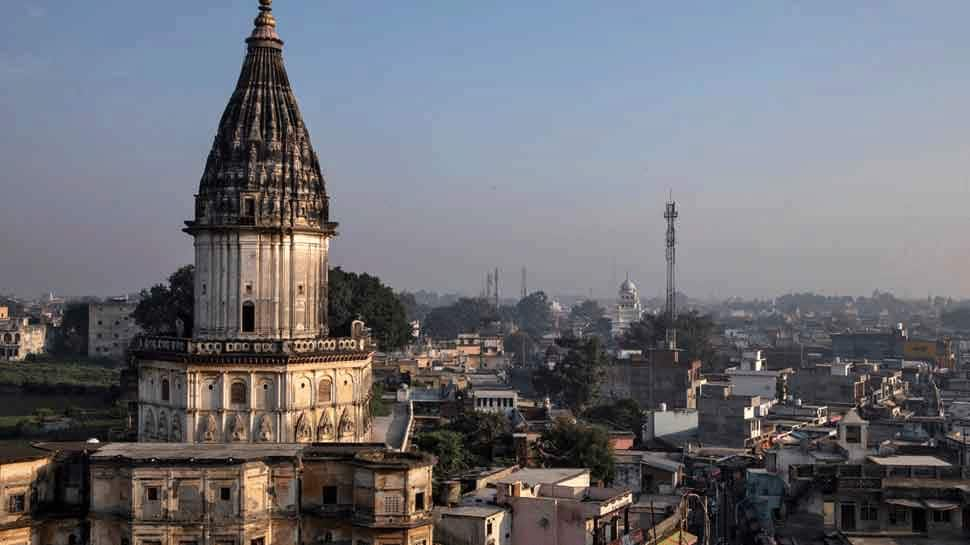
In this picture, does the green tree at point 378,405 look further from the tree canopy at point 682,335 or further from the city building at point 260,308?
the tree canopy at point 682,335

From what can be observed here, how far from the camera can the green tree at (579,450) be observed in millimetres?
52344

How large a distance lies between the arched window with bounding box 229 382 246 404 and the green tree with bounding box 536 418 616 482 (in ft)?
62.4

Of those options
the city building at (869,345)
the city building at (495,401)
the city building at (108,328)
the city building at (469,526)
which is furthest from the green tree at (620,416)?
the city building at (869,345)

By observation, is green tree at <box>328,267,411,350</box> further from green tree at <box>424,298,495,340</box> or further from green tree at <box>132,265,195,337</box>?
green tree at <box>424,298,495,340</box>

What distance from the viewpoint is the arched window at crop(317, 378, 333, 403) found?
39.0 meters

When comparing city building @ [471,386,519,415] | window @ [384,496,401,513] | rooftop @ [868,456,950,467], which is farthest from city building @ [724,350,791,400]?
window @ [384,496,401,513]

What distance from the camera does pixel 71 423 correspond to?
71.8 m

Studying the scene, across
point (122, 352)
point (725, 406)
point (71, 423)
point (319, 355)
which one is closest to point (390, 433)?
point (319, 355)

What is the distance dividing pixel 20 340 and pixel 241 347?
306 feet

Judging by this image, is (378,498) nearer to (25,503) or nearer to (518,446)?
(25,503)

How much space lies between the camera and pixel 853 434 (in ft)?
172

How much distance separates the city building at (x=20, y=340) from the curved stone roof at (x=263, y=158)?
287 feet

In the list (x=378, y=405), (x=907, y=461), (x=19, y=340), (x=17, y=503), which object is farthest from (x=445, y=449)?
(x=19, y=340)

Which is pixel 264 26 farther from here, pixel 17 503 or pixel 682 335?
pixel 682 335
